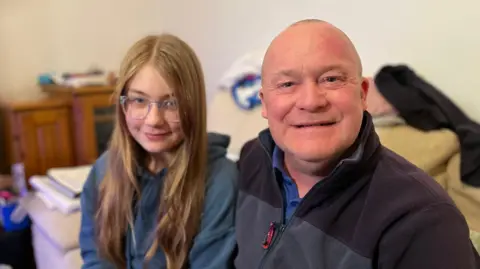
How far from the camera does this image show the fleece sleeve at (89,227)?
1457 mm

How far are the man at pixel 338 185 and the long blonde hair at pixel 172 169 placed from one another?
10.9 inches

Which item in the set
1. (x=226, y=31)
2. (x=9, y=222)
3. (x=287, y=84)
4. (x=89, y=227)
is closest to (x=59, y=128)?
(x=9, y=222)

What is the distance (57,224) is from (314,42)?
1.27 metres

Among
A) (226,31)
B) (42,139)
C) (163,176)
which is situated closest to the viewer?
(163,176)

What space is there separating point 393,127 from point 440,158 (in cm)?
20

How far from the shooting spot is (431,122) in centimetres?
153

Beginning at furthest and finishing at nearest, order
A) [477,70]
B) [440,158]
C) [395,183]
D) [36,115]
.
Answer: [36,115] < [477,70] < [440,158] < [395,183]

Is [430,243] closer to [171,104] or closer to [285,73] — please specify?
[285,73]

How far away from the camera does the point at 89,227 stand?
4.90 feet

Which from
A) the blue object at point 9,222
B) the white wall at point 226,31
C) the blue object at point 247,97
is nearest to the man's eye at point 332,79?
the white wall at point 226,31

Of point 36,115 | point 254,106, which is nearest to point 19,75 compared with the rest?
point 36,115

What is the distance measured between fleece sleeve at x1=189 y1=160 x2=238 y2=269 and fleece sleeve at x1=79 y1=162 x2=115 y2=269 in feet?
1.04

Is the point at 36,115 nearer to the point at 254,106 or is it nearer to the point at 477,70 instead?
the point at 254,106

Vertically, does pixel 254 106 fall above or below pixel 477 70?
below
